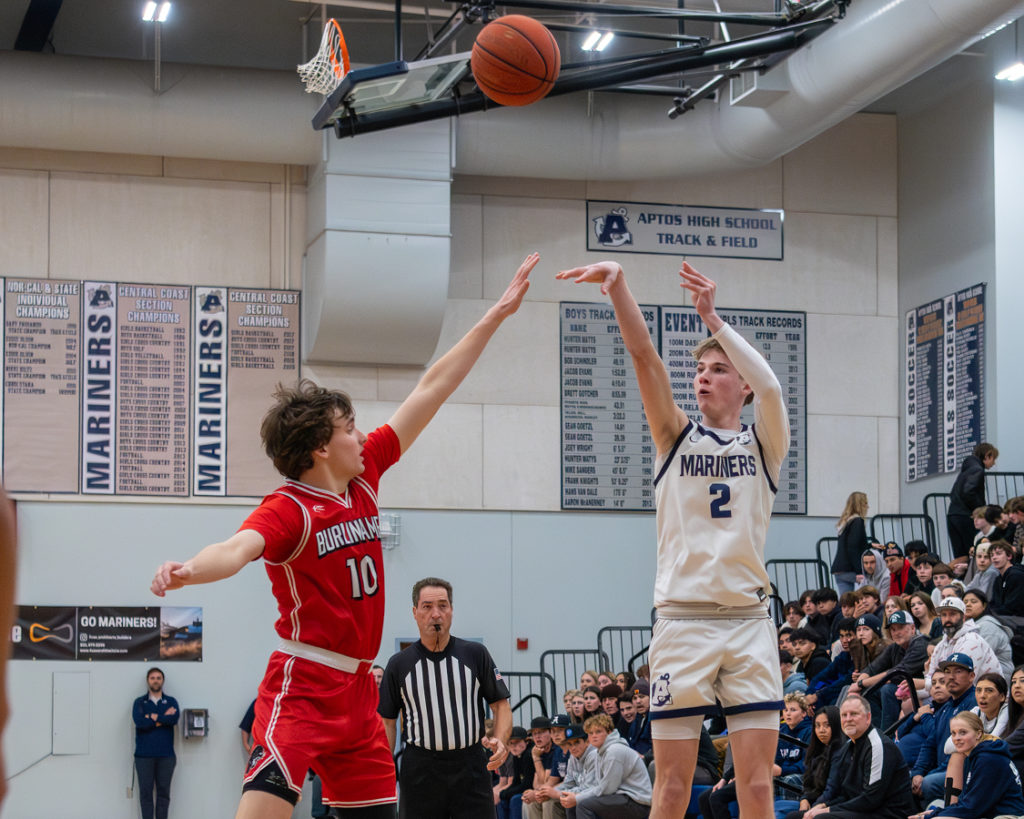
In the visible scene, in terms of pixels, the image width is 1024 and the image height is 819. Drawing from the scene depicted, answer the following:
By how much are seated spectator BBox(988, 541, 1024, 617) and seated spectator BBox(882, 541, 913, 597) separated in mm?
2110

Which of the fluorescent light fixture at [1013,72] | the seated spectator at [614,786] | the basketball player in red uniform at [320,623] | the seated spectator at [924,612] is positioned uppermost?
the fluorescent light fixture at [1013,72]

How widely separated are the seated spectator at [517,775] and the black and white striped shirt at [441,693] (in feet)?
18.4

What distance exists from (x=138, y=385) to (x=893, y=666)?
8.83m

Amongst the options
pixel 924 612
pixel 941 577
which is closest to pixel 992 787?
pixel 924 612

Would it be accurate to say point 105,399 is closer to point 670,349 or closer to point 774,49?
point 670,349

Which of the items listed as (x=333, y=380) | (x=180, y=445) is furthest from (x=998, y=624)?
(x=180, y=445)

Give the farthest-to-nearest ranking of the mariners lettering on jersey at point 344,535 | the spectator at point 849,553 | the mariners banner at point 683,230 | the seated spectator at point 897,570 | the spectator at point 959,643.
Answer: the mariners banner at point 683,230
the spectator at point 849,553
the seated spectator at point 897,570
the spectator at point 959,643
the mariners lettering on jersey at point 344,535

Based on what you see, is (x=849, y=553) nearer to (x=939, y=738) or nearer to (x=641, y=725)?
(x=641, y=725)

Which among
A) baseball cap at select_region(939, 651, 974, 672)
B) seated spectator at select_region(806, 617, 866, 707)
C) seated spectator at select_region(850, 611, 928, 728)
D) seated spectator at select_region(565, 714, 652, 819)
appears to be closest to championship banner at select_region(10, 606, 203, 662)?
seated spectator at select_region(565, 714, 652, 819)

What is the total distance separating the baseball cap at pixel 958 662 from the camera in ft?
32.1

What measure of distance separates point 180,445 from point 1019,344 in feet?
31.6

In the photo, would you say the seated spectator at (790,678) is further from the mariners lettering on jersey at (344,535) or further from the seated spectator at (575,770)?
the mariners lettering on jersey at (344,535)

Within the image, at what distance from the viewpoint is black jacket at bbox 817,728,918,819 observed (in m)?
8.90

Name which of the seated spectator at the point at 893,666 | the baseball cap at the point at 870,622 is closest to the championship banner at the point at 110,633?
the baseball cap at the point at 870,622
